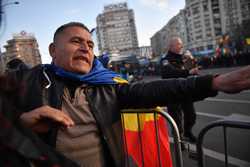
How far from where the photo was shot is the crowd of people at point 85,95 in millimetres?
1330

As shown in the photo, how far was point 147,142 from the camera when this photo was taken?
124 inches

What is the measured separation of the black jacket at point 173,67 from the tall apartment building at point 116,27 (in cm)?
12927

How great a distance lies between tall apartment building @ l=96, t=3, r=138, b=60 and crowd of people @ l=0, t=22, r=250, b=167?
132309 mm

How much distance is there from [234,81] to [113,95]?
788mm

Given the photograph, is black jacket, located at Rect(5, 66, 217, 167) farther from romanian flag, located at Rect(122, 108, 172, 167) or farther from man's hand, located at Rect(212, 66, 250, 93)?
romanian flag, located at Rect(122, 108, 172, 167)

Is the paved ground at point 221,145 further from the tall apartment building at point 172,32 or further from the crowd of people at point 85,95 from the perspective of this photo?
the tall apartment building at point 172,32

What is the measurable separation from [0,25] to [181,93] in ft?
3.44

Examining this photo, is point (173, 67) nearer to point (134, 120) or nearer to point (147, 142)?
point (134, 120)

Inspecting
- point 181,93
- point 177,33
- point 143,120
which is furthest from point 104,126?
point 177,33

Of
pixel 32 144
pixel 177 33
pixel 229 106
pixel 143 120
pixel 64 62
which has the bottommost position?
pixel 229 106

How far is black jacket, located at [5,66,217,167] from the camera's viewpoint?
1516mm

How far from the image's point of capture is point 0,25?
0.93m

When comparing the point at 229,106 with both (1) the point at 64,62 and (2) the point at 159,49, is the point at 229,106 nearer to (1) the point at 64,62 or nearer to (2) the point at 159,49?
(1) the point at 64,62

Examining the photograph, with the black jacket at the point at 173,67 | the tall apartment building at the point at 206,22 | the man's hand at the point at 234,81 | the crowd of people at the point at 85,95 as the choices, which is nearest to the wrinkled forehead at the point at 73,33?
the crowd of people at the point at 85,95
